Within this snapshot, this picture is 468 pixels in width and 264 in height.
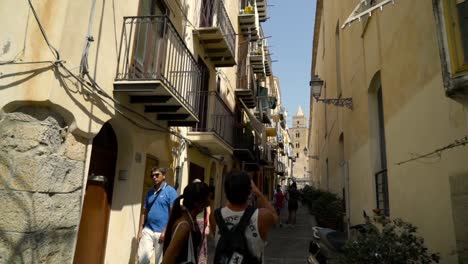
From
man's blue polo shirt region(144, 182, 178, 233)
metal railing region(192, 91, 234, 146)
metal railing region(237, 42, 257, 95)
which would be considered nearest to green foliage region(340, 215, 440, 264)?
man's blue polo shirt region(144, 182, 178, 233)

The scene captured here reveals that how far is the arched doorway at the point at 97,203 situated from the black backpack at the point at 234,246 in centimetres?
388

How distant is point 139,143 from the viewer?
672cm

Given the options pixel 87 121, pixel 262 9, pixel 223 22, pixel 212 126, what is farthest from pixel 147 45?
pixel 262 9

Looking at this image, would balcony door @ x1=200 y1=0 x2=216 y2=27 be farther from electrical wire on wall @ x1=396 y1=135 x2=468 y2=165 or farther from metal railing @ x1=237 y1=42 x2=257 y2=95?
electrical wire on wall @ x1=396 y1=135 x2=468 y2=165

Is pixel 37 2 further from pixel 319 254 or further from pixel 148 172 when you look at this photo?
pixel 319 254

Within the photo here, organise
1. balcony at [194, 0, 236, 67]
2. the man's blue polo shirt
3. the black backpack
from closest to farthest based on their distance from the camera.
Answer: the black backpack → the man's blue polo shirt → balcony at [194, 0, 236, 67]

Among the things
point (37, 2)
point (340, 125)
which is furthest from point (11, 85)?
point (340, 125)

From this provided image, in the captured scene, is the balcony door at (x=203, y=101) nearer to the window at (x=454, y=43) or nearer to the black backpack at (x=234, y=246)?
the window at (x=454, y=43)

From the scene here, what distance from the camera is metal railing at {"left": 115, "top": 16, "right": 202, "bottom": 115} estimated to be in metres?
6.07

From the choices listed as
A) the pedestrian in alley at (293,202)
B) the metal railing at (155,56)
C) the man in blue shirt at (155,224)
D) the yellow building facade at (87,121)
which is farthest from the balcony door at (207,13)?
the pedestrian in alley at (293,202)

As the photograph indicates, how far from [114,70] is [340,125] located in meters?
9.22

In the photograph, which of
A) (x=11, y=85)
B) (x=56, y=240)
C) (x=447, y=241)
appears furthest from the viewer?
(x=56, y=240)

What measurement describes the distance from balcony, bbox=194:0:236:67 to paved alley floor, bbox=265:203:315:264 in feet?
20.6

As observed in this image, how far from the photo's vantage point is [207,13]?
11391 millimetres
